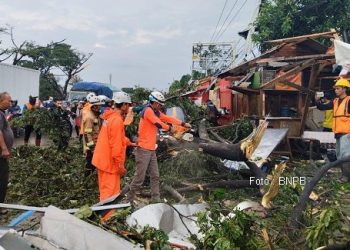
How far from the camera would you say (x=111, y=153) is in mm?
5414

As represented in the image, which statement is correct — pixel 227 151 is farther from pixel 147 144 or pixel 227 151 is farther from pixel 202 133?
pixel 202 133

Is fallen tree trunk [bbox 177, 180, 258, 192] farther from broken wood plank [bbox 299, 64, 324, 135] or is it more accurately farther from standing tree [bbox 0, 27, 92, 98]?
standing tree [bbox 0, 27, 92, 98]

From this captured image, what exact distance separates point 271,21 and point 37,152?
881 centimetres

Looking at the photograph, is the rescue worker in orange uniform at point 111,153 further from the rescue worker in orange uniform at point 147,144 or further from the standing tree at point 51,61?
the standing tree at point 51,61

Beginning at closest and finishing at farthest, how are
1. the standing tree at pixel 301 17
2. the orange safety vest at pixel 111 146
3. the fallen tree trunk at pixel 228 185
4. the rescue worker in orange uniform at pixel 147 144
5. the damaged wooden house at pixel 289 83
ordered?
the orange safety vest at pixel 111 146, the rescue worker in orange uniform at pixel 147 144, the fallen tree trunk at pixel 228 185, the damaged wooden house at pixel 289 83, the standing tree at pixel 301 17

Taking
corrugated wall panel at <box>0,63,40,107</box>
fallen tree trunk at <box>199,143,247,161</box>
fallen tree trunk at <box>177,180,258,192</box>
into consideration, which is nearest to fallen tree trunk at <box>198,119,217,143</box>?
fallen tree trunk at <box>199,143,247,161</box>

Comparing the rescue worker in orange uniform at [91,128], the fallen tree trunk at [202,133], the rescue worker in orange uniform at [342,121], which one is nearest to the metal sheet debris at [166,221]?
the rescue worker in orange uniform at [342,121]

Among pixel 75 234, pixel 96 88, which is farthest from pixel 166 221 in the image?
pixel 96 88

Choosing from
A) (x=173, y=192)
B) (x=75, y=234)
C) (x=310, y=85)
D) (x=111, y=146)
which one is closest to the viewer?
(x=75, y=234)

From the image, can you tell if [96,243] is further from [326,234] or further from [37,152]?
[37,152]

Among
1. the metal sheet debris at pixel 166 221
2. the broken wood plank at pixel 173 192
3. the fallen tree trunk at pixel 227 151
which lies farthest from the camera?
the fallen tree trunk at pixel 227 151

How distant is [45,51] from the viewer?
39.3m

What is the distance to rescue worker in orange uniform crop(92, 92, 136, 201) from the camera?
537cm

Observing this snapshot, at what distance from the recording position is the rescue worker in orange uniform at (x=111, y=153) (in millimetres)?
5367
